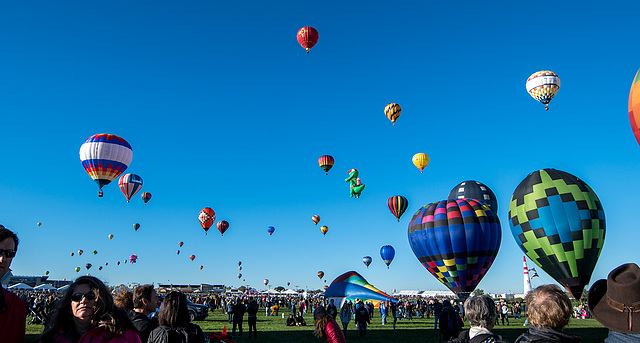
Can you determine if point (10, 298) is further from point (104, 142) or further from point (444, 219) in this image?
point (104, 142)

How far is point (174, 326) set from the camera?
3.54m

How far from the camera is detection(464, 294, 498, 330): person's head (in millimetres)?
3463

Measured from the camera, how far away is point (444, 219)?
2162 cm

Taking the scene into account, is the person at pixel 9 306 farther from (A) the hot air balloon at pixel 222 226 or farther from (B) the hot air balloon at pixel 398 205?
(A) the hot air balloon at pixel 222 226

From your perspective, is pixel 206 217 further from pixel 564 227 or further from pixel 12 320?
pixel 12 320

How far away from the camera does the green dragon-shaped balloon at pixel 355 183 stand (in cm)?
3812

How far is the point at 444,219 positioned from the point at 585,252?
243 inches

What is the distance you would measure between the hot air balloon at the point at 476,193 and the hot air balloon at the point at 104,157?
22296 mm

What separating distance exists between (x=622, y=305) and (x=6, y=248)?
3683 mm

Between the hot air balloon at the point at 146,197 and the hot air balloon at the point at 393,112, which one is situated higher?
the hot air balloon at the point at 393,112

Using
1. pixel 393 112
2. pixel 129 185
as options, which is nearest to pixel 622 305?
pixel 393 112

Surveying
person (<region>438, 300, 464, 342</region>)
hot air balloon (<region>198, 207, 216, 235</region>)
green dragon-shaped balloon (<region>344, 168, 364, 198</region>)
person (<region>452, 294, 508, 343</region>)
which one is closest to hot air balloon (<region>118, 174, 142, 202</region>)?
hot air balloon (<region>198, 207, 216, 235</region>)

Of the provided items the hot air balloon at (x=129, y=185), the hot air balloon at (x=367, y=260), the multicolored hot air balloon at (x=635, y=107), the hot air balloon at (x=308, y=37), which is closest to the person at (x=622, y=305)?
the multicolored hot air balloon at (x=635, y=107)

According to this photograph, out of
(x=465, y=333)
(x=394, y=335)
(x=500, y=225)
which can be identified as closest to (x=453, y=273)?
(x=500, y=225)
